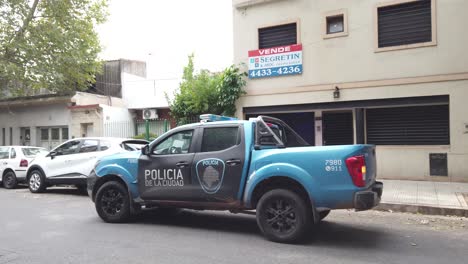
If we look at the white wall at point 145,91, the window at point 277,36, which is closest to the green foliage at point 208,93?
the window at point 277,36

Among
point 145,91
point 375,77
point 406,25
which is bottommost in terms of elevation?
point 375,77

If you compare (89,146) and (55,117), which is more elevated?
(55,117)

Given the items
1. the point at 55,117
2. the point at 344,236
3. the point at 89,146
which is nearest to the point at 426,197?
the point at 344,236

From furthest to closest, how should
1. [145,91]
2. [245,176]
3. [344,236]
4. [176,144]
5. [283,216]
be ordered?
[145,91] → [176,144] → [344,236] → [245,176] → [283,216]

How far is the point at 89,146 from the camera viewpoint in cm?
1139

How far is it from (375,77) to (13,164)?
11870mm

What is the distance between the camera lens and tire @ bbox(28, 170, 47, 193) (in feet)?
39.0

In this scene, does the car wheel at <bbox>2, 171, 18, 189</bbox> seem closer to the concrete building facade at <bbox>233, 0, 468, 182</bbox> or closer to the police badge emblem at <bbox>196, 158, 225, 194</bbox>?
the concrete building facade at <bbox>233, 0, 468, 182</bbox>

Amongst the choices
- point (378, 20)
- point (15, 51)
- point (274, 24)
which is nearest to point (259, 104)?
point (274, 24)

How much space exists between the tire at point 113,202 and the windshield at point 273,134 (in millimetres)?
2627

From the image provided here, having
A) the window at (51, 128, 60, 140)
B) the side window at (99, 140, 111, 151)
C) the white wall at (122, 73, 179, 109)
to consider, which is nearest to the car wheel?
the side window at (99, 140, 111, 151)

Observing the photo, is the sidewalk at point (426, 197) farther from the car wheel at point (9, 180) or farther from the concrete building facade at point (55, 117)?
the concrete building facade at point (55, 117)

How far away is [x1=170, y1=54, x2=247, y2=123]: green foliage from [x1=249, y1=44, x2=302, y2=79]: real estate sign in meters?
0.54

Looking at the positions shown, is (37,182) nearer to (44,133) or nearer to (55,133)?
(55,133)
